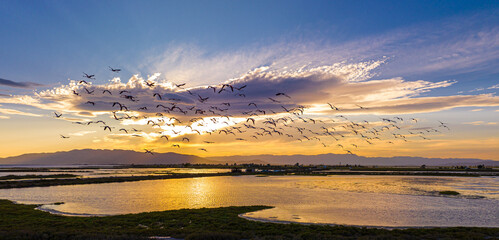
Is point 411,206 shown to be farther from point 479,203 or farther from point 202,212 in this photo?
point 202,212

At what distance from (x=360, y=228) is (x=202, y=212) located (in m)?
15.9

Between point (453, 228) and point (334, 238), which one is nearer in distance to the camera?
point (334, 238)

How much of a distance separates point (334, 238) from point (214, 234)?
829 cm

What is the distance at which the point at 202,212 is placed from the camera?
108ft

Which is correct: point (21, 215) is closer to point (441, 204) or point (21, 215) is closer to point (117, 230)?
point (117, 230)

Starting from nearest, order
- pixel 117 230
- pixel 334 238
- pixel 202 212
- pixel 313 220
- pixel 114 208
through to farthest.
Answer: pixel 334 238, pixel 117 230, pixel 313 220, pixel 202 212, pixel 114 208

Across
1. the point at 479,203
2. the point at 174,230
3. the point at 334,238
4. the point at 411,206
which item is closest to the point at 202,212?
the point at 174,230

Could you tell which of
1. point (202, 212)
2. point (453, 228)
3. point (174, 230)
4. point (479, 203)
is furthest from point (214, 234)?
point (479, 203)

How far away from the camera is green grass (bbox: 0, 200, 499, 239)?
21938mm

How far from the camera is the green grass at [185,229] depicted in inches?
864

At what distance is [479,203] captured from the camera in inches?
1572

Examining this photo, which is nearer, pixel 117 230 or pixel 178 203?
pixel 117 230

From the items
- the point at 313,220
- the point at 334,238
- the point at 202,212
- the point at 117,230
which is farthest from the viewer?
the point at 202,212

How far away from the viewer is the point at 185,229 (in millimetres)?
24672
